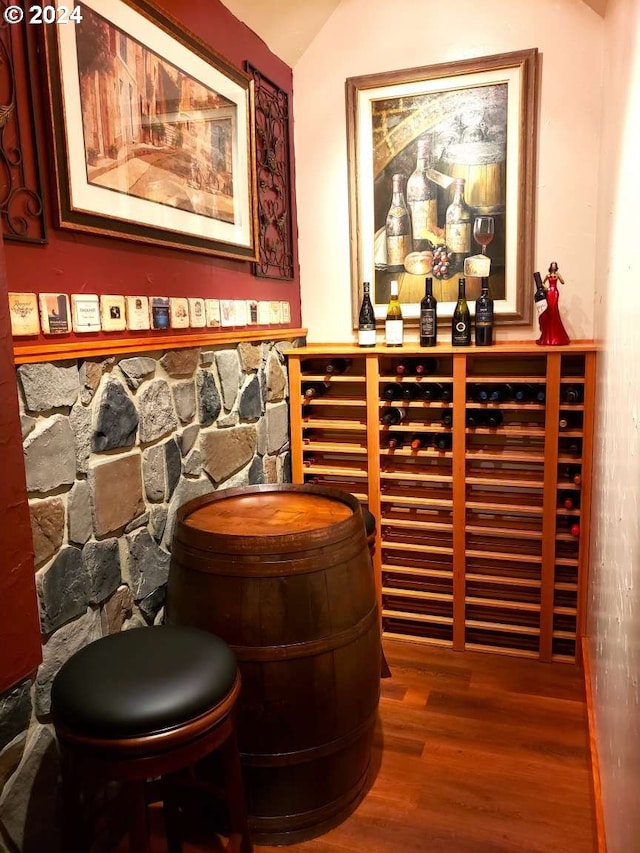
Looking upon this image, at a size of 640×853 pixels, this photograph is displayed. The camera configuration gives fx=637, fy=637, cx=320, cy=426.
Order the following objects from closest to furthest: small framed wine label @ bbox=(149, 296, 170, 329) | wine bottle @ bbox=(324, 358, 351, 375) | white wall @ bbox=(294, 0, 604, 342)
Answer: small framed wine label @ bbox=(149, 296, 170, 329)
white wall @ bbox=(294, 0, 604, 342)
wine bottle @ bbox=(324, 358, 351, 375)

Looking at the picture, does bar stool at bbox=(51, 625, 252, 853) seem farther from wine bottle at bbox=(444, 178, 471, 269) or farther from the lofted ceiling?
the lofted ceiling

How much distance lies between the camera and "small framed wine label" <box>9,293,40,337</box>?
1.54 m

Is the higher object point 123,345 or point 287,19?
point 287,19

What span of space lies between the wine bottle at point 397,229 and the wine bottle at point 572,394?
3.12ft

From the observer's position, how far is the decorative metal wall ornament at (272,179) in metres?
2.81

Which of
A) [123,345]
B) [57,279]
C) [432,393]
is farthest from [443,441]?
[57,279]

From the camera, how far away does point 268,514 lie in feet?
6.67

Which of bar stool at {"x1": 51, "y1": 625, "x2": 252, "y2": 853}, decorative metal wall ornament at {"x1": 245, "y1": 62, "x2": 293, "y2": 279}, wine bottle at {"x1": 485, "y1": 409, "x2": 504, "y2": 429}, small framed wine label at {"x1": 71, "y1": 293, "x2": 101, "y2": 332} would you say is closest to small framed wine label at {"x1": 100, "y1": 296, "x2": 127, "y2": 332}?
small framed wine label at {"x1": 71, "y1": 293, "x2": 101, "y2": 332}

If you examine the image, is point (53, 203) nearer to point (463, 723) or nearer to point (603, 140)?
point (603, 140)

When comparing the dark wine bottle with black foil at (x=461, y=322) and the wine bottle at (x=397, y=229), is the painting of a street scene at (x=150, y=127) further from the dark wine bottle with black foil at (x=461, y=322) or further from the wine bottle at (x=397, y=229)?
the dark wine bottle with black foil at (x=461, y=322)

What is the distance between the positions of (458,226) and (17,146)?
196 cm

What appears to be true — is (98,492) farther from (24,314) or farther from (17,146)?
(17,146)

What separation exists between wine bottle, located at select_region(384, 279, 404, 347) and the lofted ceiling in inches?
46.6

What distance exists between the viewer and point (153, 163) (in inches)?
81.1
